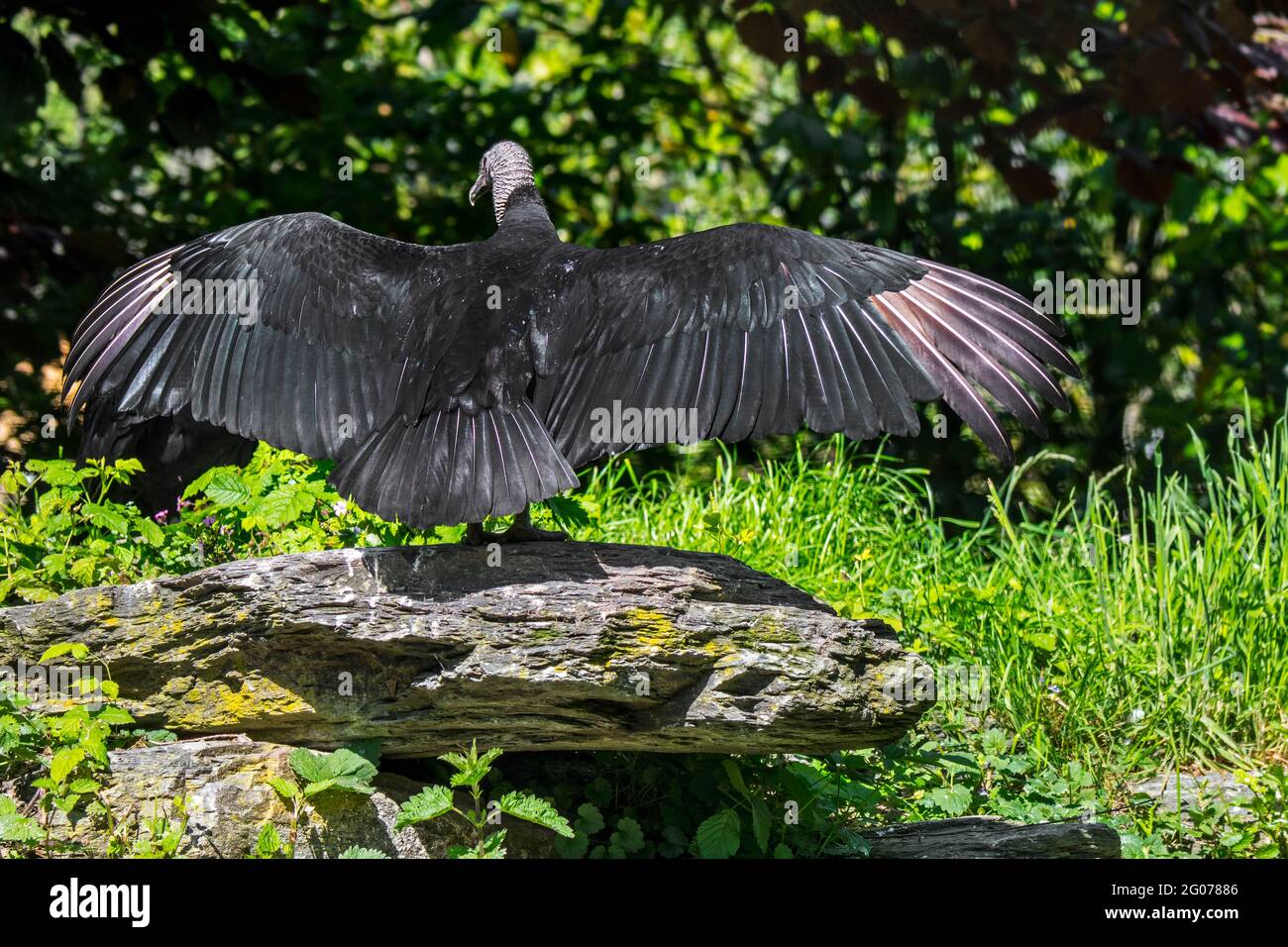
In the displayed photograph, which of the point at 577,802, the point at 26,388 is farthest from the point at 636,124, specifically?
the point at 577,802

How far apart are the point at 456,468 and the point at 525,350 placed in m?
0.47

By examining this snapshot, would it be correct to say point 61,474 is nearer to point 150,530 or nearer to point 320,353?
point 150,530

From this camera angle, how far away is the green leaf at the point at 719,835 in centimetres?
354

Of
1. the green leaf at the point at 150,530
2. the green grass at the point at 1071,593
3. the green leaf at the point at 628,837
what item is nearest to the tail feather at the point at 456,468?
the green leaf at the point at 150,530

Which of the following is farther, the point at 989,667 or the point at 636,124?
the point at 636,124

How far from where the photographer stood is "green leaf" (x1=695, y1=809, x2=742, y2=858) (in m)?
3.54

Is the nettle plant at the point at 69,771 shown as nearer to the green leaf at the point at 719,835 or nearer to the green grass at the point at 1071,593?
the green leaf at the point at 719,835

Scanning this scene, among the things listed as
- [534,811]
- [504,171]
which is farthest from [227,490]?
[504,171]

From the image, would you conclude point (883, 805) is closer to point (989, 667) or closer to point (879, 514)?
point (989, 667)

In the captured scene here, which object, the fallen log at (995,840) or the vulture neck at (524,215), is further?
the vulture neck at (524,215)

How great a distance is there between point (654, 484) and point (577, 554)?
2133mm

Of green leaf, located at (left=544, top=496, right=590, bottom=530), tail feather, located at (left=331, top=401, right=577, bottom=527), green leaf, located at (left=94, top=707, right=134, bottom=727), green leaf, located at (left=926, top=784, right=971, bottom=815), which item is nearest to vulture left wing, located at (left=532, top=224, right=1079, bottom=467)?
tail feather, located at (left=331, top=401, right=577, bottom=527)

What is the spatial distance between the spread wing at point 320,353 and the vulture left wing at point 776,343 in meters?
0.22

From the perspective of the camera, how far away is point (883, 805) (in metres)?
4.29
